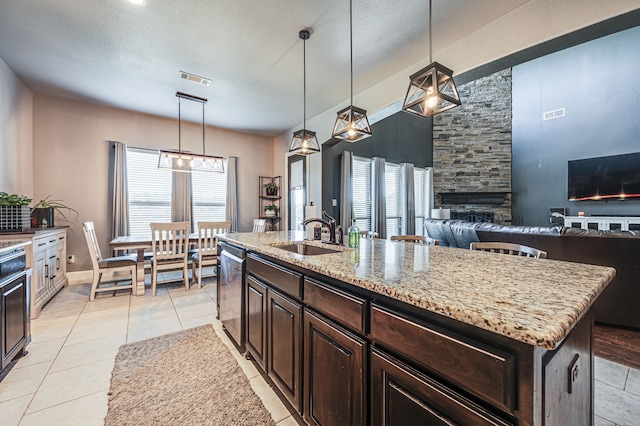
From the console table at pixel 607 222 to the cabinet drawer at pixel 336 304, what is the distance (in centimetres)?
684

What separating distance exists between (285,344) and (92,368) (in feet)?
5.35

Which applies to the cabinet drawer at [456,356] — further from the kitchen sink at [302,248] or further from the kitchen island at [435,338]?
the kitchen sink at [302,248]

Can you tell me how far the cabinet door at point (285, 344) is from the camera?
1.43 metres

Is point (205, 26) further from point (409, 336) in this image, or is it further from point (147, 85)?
point (409, 336)

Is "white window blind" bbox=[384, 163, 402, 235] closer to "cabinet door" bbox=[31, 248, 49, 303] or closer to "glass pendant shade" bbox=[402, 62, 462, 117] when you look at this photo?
"glass pendant shade" bbox=[402, 62, 462, 117]

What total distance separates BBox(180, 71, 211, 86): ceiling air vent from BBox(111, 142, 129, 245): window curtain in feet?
6.91

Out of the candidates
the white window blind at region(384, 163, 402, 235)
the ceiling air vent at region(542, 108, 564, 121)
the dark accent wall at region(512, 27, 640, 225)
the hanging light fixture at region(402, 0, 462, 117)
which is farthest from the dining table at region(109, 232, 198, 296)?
the ceiling air vent at region(542, 108, 564, 121)

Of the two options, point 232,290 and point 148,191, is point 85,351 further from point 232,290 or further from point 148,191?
point 148,191

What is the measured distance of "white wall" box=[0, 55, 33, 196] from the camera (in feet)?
10.3

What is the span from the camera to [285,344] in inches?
60.6

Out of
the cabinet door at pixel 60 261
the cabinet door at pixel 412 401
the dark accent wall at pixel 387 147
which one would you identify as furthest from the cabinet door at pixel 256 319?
the cabinet door at pixel 60 261

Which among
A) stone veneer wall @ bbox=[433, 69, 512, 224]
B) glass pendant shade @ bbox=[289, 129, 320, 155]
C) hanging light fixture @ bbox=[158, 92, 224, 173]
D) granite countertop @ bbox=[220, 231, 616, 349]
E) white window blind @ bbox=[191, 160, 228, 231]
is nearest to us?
granite countertop @ bbox=[220, 231, 616, 349]

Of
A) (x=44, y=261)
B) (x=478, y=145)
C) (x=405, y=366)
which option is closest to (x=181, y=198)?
(x=44, y=261)

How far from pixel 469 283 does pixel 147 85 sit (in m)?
4.43
